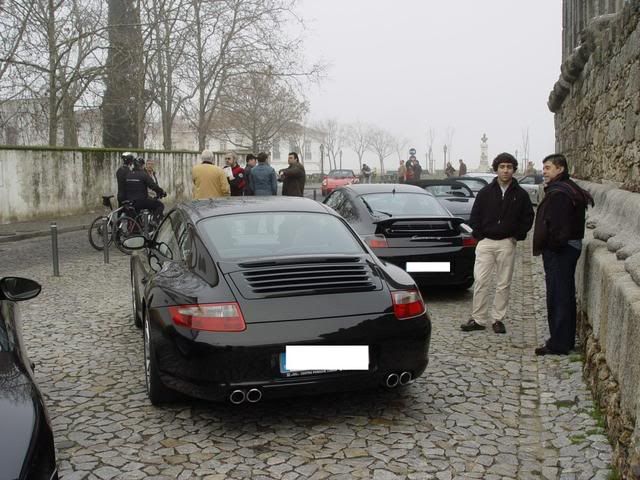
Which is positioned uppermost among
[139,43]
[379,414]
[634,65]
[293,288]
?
[139,43]

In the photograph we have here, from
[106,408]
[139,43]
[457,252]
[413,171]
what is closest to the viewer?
[106,408]

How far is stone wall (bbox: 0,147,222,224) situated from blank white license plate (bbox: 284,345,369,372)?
16884mm

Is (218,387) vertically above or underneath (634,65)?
underneath

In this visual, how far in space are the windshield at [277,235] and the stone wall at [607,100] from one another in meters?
2.56

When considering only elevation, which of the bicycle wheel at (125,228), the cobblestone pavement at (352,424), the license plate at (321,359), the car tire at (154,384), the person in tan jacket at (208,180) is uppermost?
the person in tan jacket at (208,180)

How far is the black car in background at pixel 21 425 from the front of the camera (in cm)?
241

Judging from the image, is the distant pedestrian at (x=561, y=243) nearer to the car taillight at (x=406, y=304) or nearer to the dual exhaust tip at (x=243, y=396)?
the car taillight at (x=406, y=304)

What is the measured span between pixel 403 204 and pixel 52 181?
14.4 meters

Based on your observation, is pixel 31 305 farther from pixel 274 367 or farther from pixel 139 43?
pixel 139 43

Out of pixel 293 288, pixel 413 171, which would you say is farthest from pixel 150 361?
pixel 413 171

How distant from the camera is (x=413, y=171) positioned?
30.3m

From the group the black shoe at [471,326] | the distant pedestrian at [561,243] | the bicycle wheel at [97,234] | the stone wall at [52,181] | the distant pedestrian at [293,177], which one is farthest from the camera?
the stone wall at [52,181]

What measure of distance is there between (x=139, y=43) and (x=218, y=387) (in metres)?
21.0

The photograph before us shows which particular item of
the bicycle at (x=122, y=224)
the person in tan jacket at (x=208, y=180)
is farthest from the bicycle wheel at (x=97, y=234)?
the person in tan jacket at (x=208, y=180)
